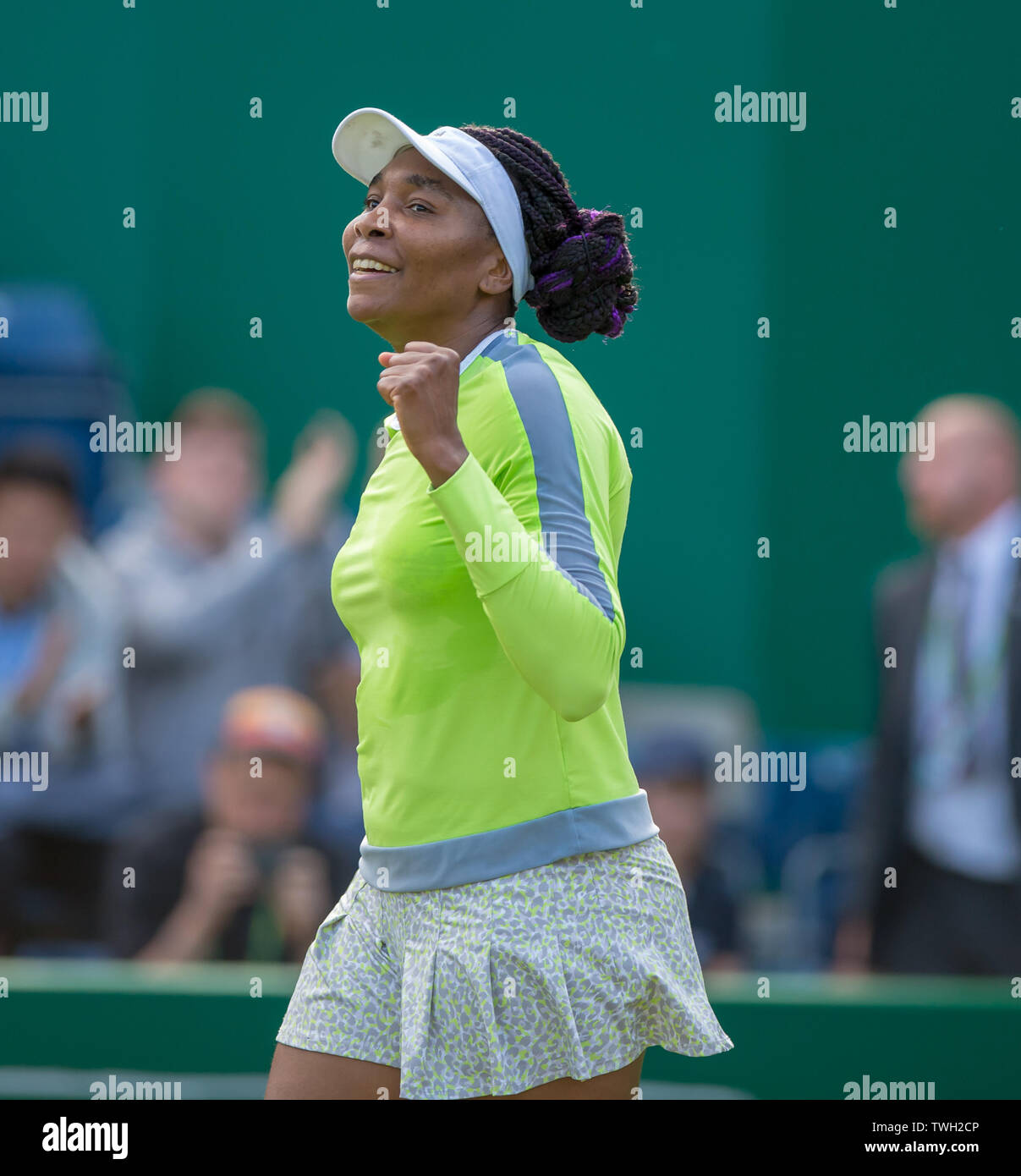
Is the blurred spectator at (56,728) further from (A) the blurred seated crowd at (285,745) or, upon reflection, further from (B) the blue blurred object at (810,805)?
(B) the blue blurred object at (810,805)

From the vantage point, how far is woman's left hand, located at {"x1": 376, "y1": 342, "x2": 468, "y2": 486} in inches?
72.7

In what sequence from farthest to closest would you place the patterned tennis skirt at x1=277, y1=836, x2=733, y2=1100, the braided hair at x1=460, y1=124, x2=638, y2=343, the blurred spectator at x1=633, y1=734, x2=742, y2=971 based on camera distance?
the blurred spectator at x1=633, y1=734, x2=742, y2=971, the braided hair at x1=460, y1=124, x2=638, y2=343, the patterned tennis skirt at x1=277, y1=836, x2=733, y2=1100

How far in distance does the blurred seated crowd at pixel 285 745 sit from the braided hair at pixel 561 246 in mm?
2775

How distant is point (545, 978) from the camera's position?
1.94m

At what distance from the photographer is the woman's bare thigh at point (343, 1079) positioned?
80.0 inches

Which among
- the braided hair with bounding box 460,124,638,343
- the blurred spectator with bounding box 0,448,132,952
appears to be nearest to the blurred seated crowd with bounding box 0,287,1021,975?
the blurred spectator with bounding box 0,448,132,952

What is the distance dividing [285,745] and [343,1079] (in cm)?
295

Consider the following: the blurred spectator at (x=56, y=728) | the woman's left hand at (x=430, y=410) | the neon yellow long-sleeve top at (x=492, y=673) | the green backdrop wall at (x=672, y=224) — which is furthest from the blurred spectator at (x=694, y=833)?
the woman's left hand at (x=430, y=410)

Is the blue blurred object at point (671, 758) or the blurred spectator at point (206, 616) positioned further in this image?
the blurred spectator at point (206, 616)

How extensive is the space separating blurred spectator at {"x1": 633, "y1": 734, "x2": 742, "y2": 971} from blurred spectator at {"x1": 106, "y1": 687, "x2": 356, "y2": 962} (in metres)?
0.93

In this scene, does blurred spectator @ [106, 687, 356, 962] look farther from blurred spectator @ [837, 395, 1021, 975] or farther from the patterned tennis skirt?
the patterned tennis skirt
